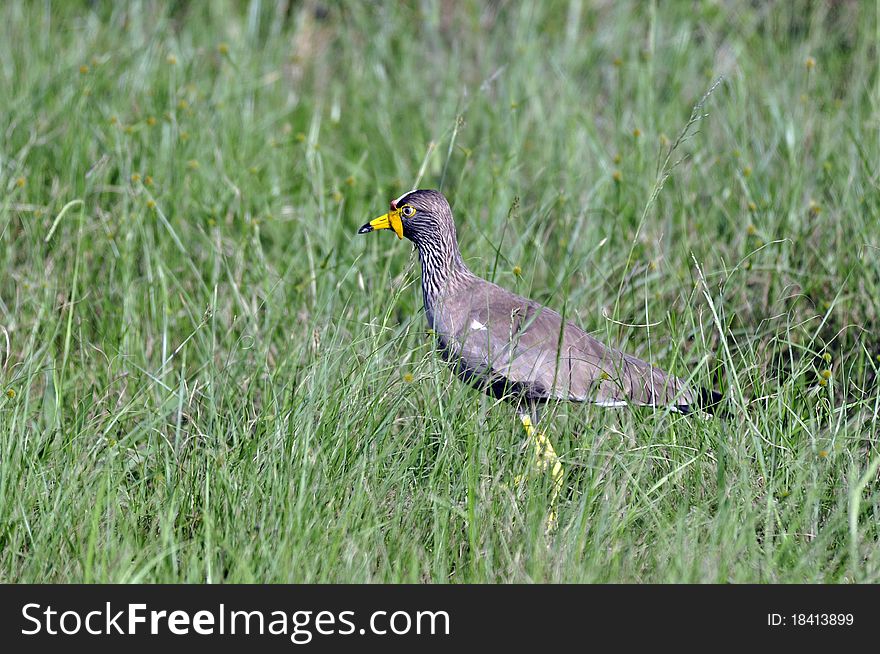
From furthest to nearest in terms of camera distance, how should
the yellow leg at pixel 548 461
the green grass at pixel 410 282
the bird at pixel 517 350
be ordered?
the bird at pixel 517 350
the yellow leg at pixel 548 461
the green grass at pixel 410 282

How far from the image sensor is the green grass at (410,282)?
11.9ft

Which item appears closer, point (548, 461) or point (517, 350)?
point (548, 461)

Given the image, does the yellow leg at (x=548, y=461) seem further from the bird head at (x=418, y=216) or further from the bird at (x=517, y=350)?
the bird head at (x=418, y=216)

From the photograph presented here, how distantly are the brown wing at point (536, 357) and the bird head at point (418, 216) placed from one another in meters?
0.35

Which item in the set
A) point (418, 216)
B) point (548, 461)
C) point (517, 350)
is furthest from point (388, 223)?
point (548, 461)

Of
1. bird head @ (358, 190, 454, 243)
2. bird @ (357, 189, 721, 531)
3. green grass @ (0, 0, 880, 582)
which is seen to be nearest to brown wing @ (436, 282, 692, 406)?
bird @ (357, 189, 721, 531)

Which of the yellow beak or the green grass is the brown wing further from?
the yellow beak

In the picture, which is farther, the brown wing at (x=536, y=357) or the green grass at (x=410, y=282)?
the brown wing at (x=536, y=357)

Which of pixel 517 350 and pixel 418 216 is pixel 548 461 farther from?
pixel 418 216

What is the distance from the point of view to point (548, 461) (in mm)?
3881

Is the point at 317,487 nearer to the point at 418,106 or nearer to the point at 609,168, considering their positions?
the point at 609,168

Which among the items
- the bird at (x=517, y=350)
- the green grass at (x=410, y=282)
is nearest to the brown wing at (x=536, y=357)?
the bird at (x=517, y=350)

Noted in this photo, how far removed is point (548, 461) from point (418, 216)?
1.35m

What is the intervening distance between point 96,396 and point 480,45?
12.5 feet
